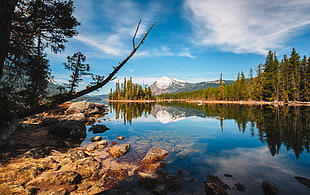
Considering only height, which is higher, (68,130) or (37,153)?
(68,130)

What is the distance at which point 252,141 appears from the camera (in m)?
13.1

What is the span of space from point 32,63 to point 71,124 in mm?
10208

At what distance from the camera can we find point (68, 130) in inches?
535

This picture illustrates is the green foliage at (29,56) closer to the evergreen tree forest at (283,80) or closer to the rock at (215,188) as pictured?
the rock at (215,188)

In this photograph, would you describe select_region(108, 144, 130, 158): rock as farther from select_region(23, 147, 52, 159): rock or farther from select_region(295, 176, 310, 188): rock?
select_region(295, 176, 310, 188): rock

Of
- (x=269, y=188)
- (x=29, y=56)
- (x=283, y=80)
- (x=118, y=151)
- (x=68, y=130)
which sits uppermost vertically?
(x=283, y=80)

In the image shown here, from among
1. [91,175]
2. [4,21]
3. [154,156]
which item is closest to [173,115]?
[154,156]

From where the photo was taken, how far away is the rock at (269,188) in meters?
5.83

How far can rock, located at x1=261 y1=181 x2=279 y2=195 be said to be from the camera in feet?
19.1

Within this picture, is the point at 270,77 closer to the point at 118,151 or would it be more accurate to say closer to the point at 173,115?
the point at 173,115

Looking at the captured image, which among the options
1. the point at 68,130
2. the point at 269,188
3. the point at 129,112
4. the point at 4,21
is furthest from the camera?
the point at 129,112

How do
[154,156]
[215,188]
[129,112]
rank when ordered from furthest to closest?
[129,112] → [154,156] → [215,188]

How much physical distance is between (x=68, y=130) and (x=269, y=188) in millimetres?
15364

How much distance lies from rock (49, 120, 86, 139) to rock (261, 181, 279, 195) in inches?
590
